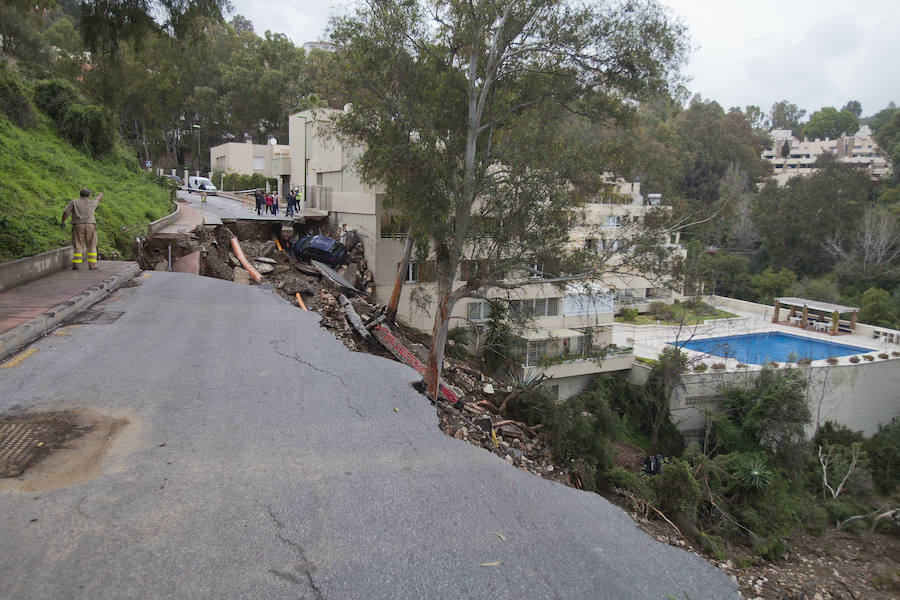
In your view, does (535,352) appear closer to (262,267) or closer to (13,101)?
(262,267)

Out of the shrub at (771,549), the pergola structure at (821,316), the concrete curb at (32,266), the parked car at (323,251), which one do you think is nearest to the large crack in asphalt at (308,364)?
the concrete curb at (32,266)

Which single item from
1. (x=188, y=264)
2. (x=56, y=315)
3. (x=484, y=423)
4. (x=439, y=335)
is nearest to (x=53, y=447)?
(x=56, y=315)

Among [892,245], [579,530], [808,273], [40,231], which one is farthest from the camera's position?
[808,273]

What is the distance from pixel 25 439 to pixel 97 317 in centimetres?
462

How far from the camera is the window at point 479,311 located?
72.4 feet

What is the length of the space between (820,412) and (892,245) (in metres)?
24.3

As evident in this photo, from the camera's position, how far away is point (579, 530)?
535 centimetres

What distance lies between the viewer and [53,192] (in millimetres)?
15414

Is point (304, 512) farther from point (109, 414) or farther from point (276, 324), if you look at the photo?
point (276, 324)

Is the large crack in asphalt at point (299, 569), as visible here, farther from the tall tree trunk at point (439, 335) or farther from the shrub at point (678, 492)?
the shrub at point (678, 492)

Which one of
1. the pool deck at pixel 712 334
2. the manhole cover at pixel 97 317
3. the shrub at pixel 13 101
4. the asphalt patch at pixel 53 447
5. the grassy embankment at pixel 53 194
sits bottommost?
the pool deck at pixel 712 334

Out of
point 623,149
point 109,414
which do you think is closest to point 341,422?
point 109,414

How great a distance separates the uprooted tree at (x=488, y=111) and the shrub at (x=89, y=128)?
14487 millimetres

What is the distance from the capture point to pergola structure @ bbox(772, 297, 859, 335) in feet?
108
